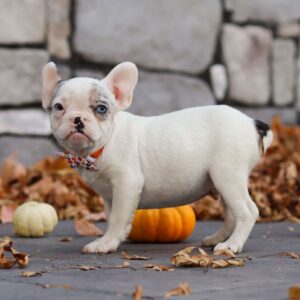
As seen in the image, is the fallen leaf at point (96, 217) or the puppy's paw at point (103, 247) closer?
the puppy's paw at point (103, 247)

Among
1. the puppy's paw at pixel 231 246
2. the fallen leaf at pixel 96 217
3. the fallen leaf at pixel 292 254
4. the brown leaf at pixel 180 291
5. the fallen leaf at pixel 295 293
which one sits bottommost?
the fallen leaf at pixel 96 217

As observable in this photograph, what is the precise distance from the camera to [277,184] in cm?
663

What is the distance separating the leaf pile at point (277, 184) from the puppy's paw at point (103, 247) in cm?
187

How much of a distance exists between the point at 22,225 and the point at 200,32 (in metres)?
3.26

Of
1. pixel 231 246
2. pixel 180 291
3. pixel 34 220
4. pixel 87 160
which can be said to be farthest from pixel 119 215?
pixel 180 291

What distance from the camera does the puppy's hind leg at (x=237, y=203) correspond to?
162 inches

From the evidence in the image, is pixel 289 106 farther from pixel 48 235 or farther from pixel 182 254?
pixel 182 254

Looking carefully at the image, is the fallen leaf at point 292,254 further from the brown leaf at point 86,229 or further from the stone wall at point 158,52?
the stone wall at point 158,52

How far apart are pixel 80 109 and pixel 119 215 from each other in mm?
510

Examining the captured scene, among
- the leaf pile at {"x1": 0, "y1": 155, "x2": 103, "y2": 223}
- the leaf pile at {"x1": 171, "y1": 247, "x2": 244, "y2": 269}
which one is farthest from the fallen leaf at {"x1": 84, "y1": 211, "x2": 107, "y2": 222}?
the leaf pile at {"x1": 171, "y1": 247, "x2": 244, "y2": 269}

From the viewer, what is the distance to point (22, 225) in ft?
16.4

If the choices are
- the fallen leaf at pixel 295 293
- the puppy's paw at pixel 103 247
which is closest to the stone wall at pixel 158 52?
the puppy's paw at pixel 103 247

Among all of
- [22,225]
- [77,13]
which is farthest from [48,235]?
[77,13]

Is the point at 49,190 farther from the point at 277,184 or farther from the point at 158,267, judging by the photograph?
the point at 158,267
